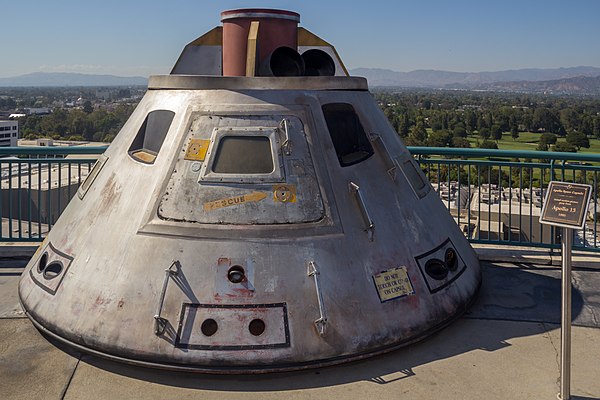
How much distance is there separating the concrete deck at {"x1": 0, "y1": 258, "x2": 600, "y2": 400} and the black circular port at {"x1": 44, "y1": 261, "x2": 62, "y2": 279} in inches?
20.1

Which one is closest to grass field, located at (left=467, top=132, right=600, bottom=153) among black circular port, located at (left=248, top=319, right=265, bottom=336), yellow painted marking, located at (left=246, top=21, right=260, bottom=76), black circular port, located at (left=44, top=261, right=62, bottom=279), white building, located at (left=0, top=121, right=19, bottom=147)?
white building, located at (left=0, top=121, right=19, bottom=147)

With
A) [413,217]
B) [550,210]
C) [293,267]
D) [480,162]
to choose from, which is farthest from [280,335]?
[480,162]

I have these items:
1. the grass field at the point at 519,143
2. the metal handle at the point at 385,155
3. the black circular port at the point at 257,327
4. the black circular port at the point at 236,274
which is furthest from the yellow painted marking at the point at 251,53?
the grass field at the point at 519,143

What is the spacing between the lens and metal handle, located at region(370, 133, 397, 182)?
15.5 ft

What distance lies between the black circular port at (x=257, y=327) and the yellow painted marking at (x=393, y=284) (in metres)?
0.93

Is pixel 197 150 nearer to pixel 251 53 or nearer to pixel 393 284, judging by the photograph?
pixel 251 53

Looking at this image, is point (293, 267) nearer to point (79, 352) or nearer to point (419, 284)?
point (419, 284)

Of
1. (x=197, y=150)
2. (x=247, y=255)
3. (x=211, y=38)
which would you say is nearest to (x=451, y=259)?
(x=247, y=255)

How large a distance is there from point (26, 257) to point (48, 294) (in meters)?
2.74

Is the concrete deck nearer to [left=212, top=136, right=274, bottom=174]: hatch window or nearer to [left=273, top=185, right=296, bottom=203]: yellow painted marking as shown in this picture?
[left=273, top=185, right=296, bottom=203]: yellow painted marking

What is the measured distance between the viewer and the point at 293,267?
395 centimetres

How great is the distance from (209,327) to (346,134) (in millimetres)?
2026

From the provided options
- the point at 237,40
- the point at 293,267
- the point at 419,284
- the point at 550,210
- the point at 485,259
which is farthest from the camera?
the point at 485,259

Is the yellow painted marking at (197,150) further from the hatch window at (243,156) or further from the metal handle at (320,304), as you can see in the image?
the metal handle at (320,304)
